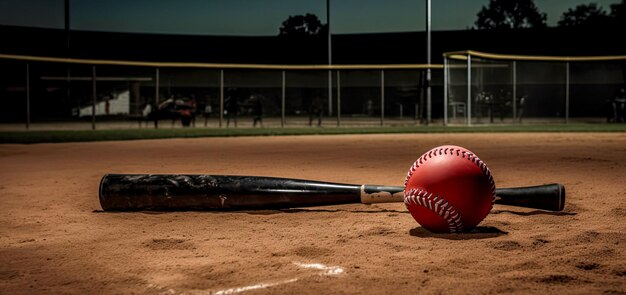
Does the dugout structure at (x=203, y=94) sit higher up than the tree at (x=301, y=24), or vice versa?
the tree at (x=301, y=24)

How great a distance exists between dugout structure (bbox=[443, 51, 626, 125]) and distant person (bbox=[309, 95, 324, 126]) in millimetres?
4600

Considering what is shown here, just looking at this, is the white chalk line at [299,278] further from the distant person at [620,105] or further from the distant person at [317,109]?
the distant person at [620,105]

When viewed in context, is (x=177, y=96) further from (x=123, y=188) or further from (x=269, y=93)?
(x=123, y=188)

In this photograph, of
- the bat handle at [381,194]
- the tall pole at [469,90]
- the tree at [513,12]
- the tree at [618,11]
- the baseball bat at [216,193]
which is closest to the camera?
the bat handle at [381,194]

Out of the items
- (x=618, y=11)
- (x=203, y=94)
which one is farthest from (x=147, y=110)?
(x=618, y=11)

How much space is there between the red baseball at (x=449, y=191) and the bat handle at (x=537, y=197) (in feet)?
1.90

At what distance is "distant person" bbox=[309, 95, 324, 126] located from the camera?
22.4 meters

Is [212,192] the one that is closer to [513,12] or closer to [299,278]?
[299,278]

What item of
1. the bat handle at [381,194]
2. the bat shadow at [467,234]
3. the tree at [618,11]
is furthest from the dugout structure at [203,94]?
the tree at [618,11]

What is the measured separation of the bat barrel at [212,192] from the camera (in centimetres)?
478

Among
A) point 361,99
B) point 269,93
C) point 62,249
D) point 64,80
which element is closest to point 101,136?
point 64,80

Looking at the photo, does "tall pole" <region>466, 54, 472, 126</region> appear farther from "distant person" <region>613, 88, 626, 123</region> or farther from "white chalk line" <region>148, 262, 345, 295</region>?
"white chalk line" <region>148, 262, 345, 295</region>

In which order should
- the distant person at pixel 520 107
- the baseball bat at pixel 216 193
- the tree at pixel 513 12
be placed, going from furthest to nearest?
the tree at pixel 513 12 → the distant person at pixel 520 107 → the baseball bat at pixel 216 193

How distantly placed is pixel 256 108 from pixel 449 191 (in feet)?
62.4
